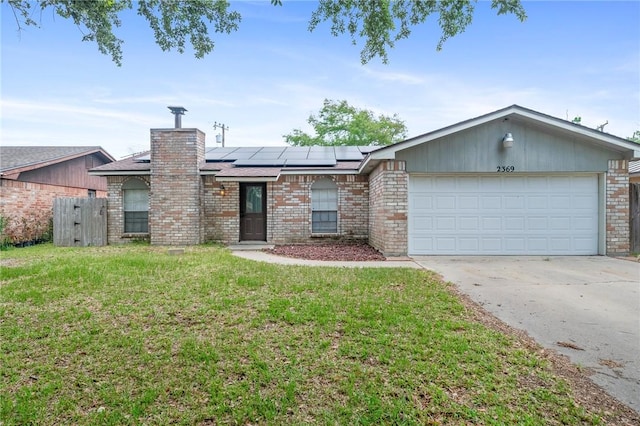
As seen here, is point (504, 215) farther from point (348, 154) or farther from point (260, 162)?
point (260, 162)

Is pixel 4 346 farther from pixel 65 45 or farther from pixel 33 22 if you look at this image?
pixel 65 45

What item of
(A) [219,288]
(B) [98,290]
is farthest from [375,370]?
(B) [98,290]

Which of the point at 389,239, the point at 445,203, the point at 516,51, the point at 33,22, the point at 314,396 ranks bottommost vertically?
the point at 314,396

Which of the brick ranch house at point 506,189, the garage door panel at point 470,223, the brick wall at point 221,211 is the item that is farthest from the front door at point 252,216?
the garage door panel at point 470,223

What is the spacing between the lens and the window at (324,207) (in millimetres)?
11648

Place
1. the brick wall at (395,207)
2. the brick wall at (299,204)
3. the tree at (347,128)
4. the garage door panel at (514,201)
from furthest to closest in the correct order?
the tree at (347,128)
the brick wall at (299,204)
the garage door panel at (514,201)
the brick wall at (395,207)

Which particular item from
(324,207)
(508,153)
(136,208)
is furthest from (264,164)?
(508,153)

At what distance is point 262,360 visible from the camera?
3053 millimetres

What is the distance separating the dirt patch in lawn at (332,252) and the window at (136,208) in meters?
5.23

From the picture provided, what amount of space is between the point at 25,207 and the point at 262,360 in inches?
574

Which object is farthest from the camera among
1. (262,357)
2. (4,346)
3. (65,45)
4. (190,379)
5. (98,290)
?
(65,45)

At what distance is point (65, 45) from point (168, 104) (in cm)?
486

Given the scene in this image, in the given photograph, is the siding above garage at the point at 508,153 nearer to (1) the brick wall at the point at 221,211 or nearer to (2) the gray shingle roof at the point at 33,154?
(1) the brick wall at the point at 221,211

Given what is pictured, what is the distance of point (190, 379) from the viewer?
9.07ft
